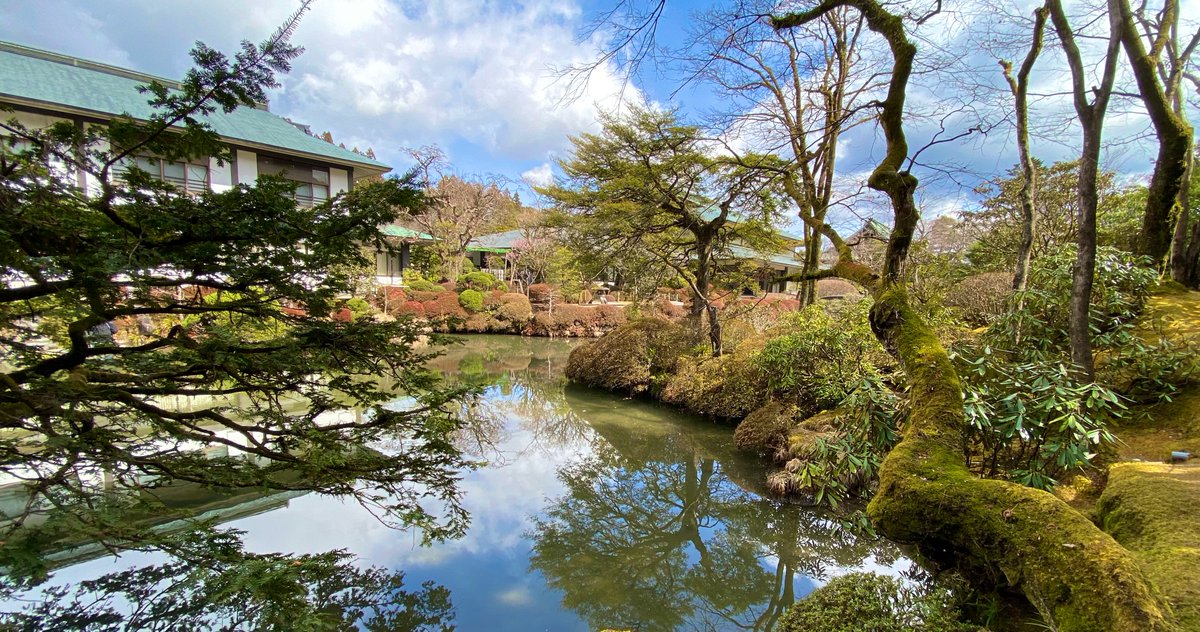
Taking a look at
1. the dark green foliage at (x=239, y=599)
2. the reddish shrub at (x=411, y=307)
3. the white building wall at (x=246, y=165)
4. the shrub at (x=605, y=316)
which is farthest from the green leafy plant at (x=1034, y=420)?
the white building wall at (x=246, y=165)

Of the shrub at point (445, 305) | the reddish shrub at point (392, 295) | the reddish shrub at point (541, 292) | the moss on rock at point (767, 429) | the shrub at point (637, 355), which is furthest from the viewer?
the reddish shrub at point (541, 292)

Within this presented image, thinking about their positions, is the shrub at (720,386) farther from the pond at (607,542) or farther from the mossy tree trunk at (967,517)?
the mossy tree trunk at (967,517)

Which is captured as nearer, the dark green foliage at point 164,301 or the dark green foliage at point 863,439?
the dark green foliage at point 164,301

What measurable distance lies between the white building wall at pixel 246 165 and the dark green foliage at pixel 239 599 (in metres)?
14.2

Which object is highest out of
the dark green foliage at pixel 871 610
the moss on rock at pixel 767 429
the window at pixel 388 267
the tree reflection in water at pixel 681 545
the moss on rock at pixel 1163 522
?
the window at pixel 388 267

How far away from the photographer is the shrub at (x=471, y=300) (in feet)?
59.8

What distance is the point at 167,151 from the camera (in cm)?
247

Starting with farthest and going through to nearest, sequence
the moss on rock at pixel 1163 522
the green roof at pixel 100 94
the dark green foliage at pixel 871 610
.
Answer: the green roof at pixel 100 94
the dark green foliage at pixel 871 610
the moss on rock at pixel 1163 522

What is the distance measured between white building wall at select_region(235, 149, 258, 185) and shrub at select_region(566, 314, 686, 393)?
11662 mm

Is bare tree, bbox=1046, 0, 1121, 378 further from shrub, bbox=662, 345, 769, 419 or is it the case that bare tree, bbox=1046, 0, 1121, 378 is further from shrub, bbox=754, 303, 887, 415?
shrub, bbox=662, 345, 769, 419

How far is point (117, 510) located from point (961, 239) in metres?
18.4

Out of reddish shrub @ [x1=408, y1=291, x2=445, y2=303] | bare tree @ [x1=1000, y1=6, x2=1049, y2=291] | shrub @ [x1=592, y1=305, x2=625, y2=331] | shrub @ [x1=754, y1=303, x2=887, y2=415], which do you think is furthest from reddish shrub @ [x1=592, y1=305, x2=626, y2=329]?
bare tree @ [x1=1000, y1=6, x2=1049, y2=291]

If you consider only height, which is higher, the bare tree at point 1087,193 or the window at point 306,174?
the window at point 306,174

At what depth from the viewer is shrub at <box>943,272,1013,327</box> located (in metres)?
7.57
